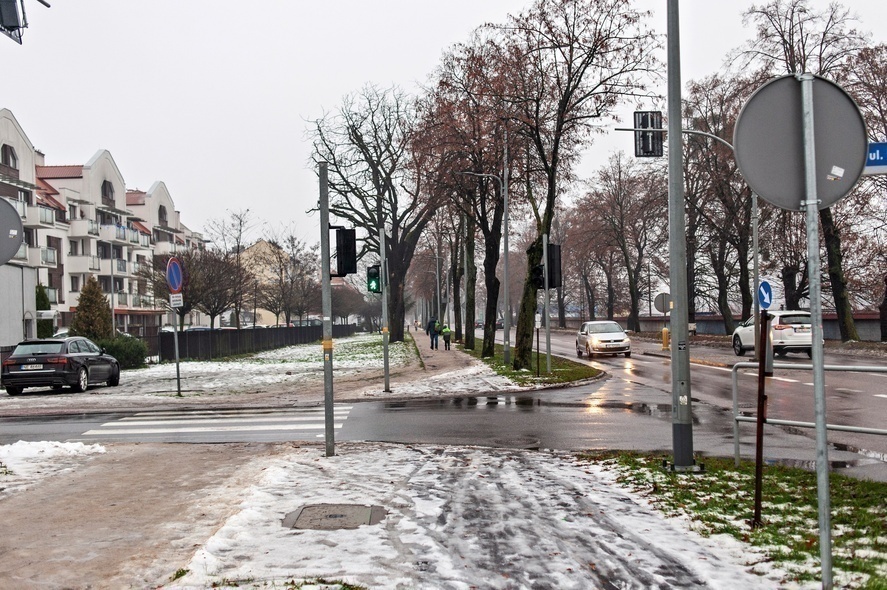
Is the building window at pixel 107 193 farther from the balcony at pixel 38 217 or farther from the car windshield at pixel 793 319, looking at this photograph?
the car windshield at pixel 793 319

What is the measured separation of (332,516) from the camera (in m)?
6.50

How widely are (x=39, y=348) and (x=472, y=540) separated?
61.6ft

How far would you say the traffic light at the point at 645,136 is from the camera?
20578 mm

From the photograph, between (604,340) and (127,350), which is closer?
(127,350)

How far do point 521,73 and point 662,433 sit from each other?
14915 millimetres

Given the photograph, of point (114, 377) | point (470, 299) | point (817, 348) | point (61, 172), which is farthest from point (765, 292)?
point (61, 172)

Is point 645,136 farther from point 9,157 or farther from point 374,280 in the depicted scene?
point 9,157

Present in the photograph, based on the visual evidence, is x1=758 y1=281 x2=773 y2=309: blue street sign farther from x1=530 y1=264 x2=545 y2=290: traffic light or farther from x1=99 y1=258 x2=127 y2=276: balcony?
x1=99 y1=258 x2=127 y2=276: balcony

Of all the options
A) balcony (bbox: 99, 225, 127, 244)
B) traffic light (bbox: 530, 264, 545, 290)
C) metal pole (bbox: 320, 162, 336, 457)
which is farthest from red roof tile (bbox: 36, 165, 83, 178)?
metal pole (bbox: 320, 162, 336, 457)

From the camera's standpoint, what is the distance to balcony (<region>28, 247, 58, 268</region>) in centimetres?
5450

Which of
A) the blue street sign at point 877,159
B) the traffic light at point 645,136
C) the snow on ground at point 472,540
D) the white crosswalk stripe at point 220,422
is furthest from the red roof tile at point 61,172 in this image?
the blue street sign at point 877,159

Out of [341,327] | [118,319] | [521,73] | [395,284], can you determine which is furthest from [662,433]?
[341,327]

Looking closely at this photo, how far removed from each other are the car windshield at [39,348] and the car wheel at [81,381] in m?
0.83

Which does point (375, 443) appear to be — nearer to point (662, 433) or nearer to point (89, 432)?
point (662, 433)
